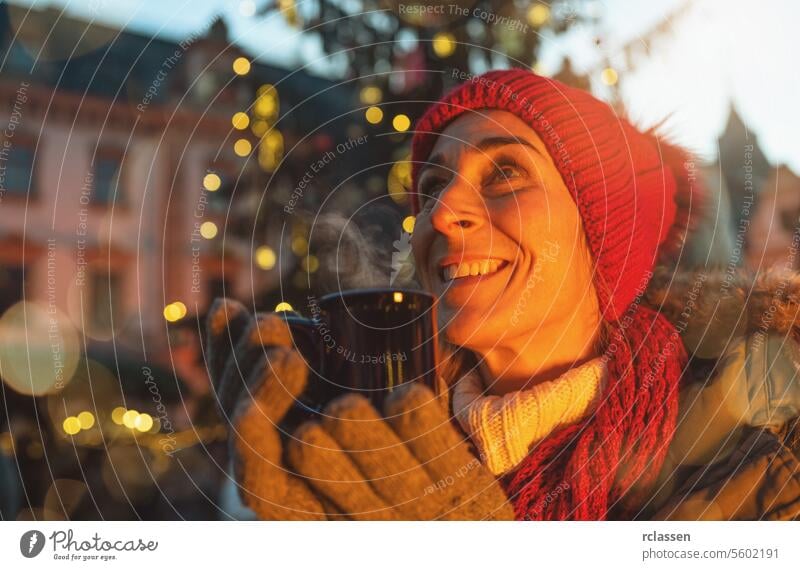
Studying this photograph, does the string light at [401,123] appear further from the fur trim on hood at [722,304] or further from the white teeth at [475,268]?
the fur trim on hood at [722,304]

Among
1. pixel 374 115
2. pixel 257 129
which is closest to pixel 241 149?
pixel 257 129

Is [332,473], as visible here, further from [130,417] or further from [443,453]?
[130,417]

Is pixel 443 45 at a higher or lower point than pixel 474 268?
higher

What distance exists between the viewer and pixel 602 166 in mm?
978

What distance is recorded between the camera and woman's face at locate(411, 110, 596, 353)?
97cm

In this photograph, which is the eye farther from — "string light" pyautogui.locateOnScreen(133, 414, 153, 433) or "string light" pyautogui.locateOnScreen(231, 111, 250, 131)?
"string light" pyautogui.locateOnScreen(133, 414, 153, 433)

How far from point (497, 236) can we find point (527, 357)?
5.1 inches

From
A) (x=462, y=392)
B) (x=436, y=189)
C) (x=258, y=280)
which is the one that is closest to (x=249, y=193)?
(x=258, y=280)

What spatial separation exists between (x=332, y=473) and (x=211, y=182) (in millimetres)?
317

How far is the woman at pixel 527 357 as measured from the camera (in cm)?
95

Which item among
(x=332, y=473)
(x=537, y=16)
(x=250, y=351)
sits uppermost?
(x=537, y=16)

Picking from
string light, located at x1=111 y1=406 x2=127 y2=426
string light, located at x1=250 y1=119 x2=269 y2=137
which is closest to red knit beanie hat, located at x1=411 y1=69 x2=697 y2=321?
string light, located at x1=250 y1=119 x2=269 y2=137

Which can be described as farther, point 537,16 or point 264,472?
point 537,16

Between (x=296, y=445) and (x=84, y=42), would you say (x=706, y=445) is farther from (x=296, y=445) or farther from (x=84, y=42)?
(x=84, y=42)
